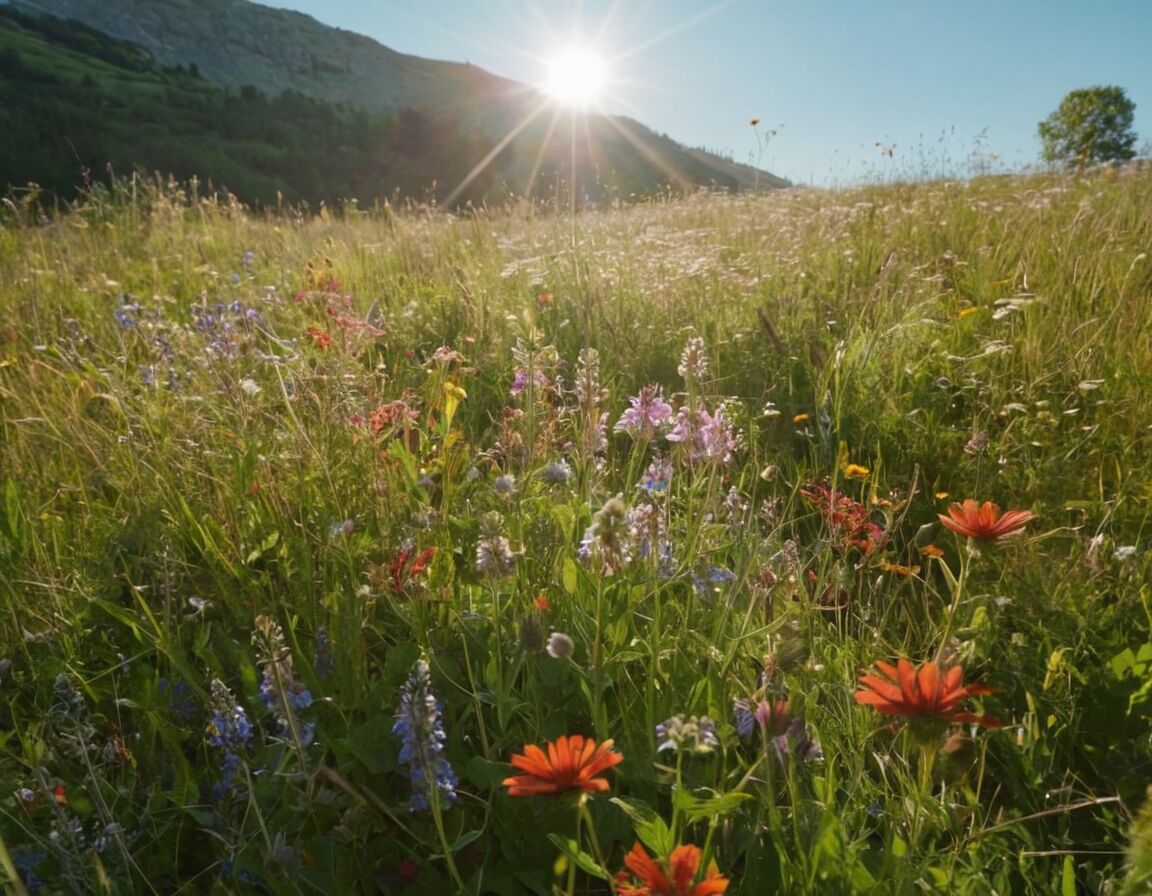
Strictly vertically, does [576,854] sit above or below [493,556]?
below

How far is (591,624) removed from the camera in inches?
52.1

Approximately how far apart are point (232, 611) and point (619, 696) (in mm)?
870

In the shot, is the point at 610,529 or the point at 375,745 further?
the point at 375,745

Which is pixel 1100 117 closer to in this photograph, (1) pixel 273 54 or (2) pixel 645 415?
(2) pixel 645 415

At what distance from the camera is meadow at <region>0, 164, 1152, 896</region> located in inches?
39.2

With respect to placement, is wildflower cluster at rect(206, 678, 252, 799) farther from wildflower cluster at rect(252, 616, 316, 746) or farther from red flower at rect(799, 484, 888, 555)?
red flower at rect(799, 484, 888, 555)

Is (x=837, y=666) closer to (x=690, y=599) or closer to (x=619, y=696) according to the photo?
(x=690, y=599)

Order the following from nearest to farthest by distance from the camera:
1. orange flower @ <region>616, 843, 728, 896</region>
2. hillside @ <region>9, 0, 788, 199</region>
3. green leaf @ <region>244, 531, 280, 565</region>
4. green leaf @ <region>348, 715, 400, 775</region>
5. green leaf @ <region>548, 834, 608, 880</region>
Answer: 1. orange flower @ <region>616, 843, 728, 896</region>
2. green leaf @ <region>548, 834, 608, 880</region>
3. green leaf @ <region>348, 715, 400, 775</region>
4. green leaf @ <region>244, 531, 280, 565</region>
5. hillside @ <region>9, 0, 788, 199</region>

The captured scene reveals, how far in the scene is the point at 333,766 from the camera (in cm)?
129

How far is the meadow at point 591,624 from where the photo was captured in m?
1.00

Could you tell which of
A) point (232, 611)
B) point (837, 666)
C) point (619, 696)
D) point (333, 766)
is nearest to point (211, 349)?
point (232, 611)

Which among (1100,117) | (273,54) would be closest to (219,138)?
(1100,117)

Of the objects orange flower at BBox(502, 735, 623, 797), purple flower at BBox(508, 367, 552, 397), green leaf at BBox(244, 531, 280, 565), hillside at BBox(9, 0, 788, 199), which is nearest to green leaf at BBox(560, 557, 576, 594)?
purple flower at BBox(508, 367, 552, 397)

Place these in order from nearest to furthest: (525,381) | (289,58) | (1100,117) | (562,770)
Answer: (562,770) → (525,381) → (1100,117) → (289,58)
